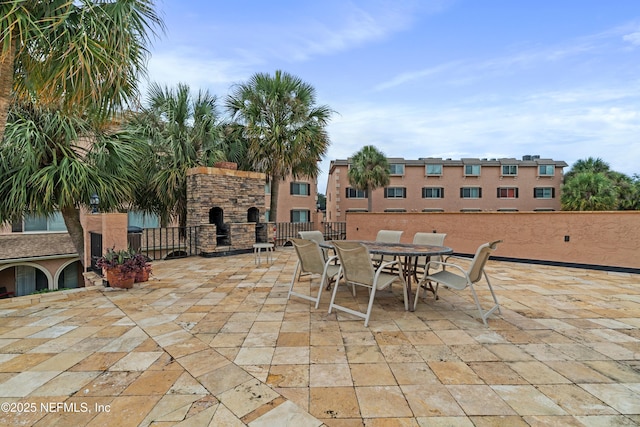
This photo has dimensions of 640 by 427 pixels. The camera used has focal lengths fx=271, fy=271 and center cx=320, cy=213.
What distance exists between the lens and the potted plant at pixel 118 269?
4.50m

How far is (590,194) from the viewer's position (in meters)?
18.0

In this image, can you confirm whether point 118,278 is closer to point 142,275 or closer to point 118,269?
point 118,269

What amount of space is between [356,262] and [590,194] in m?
23.0

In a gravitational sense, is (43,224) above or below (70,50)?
below

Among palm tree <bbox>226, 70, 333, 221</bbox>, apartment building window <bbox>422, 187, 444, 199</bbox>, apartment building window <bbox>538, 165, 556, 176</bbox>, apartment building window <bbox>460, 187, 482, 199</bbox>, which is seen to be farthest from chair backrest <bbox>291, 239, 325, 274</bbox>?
apartment building window <bbox>538, 165, 556, 176</bbox>

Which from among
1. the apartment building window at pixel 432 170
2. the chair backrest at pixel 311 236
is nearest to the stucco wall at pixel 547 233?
the chair backrest at pixel 311 236

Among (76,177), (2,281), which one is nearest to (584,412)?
(76,177)

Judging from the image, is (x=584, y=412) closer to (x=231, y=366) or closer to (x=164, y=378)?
(x=231, y=366)

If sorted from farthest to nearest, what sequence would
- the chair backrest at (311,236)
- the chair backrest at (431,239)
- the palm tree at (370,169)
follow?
the palm tree at (370,169) < the chair backrest at (311,236) < the chair backrest at (431,239)

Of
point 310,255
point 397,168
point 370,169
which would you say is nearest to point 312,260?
point 310,255

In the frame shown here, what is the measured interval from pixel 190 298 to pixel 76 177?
4.98 m

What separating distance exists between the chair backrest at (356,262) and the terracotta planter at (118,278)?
3.72 m

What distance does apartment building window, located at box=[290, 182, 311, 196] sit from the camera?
20562 millimetres

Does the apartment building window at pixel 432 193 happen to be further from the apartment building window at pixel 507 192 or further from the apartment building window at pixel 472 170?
the apartment building window at pixel 507 192
